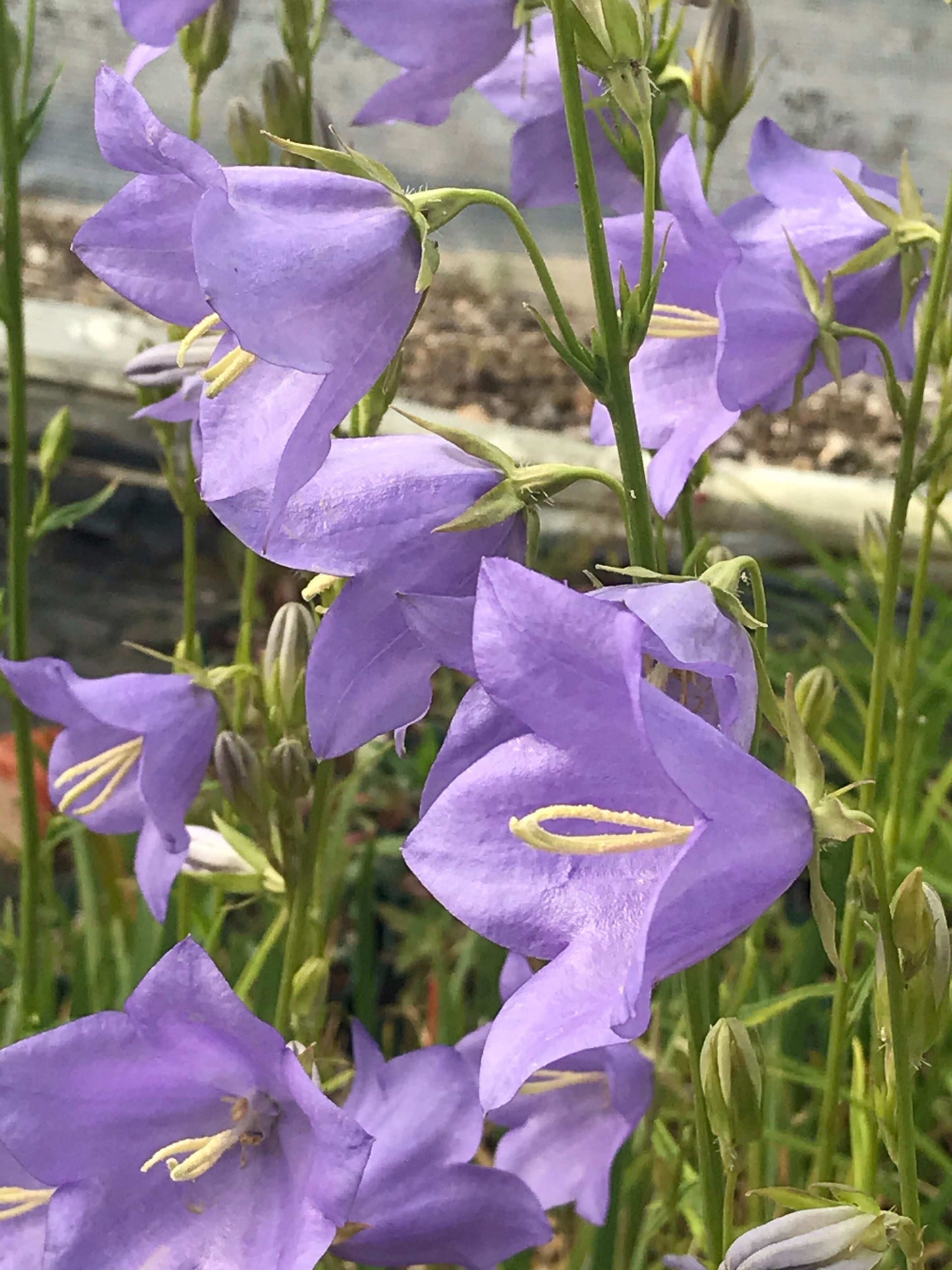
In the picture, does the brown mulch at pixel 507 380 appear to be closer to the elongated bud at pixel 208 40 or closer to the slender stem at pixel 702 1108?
the elongated bud at pixel 208 40

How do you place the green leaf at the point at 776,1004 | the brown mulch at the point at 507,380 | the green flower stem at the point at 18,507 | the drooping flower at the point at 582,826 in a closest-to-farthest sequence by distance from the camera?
the drooping flower at the point at 582,826
the green leaf at the point at 776,1004
the green flower stem at the point at 18,507
the brown mulch at the point at 507,380

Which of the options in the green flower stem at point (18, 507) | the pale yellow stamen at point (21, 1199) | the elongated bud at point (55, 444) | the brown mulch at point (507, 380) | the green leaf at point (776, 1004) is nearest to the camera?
the pale yellow stamen at point (21, 1199)

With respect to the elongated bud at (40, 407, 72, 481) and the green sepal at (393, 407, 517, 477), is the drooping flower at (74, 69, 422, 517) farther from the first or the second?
the elongated bud at (40, 407, 72, 481)

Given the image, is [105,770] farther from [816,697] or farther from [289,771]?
[816,697]

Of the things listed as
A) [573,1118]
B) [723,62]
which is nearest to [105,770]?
[573,1118]

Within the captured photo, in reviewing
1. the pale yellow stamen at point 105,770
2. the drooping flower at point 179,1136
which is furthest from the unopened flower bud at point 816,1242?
the pale yellow stamen at point 105,770

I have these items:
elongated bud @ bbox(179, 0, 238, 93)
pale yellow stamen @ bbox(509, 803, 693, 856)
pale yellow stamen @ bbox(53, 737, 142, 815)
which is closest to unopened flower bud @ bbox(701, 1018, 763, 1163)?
pale yellow stamen @ bbox(509, 803, 693, 856)

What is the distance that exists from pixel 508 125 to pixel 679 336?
219 cm

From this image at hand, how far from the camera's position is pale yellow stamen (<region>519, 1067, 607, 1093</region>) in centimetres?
74

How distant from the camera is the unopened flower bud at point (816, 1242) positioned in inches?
17.6

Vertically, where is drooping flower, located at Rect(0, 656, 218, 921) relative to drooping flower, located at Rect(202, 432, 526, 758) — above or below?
below

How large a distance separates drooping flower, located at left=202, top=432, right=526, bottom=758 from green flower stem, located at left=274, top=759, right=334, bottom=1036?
15 cm

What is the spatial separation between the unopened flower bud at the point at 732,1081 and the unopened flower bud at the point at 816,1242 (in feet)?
0.17

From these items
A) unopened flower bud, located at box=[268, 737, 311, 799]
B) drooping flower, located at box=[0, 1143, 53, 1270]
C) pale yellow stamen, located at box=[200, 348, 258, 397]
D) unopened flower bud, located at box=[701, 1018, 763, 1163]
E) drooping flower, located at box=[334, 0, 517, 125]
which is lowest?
drooping flower, located at box=[0, 1143, 53, 1270]
